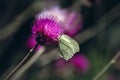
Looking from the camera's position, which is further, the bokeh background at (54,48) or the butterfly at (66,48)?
the bokeh background at (54,48)

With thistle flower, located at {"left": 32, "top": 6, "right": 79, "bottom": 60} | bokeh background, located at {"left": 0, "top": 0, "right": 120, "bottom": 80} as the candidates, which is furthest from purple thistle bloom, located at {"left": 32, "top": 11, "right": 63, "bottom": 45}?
bokeh background, located at {"left": 0, "top": 0, "right": 120, "bottom": 80}

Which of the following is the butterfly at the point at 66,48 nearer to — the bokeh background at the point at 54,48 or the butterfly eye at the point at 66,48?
the butterfly eye at the point at 66,48

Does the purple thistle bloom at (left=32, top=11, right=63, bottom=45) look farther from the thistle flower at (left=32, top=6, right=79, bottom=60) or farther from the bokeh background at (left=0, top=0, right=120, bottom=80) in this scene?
the bokeh background at (left=0, top=0, right=120, bottom=80)

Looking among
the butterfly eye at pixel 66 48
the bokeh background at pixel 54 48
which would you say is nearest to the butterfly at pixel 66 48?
the butterfly eye at pixel 66 48

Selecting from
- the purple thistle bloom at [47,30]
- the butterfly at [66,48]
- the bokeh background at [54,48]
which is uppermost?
the purple thistle bloom at [47,30]

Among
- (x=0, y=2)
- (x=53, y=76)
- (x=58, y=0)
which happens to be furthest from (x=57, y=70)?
(x=0, y=2)

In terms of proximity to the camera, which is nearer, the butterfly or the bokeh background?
the butterfly

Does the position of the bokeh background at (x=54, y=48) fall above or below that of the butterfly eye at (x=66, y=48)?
below

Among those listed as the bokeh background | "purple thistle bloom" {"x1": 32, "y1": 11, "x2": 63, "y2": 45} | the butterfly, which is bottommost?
the bokeh background

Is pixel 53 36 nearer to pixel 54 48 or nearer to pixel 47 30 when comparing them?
pixel 47 30
